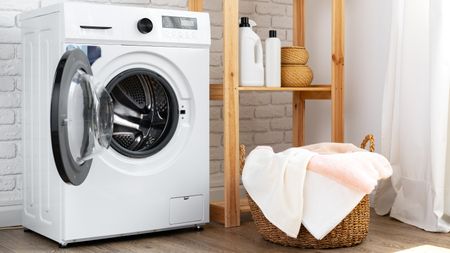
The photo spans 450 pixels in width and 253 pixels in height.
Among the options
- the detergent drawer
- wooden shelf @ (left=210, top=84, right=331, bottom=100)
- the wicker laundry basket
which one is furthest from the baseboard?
the wicker laundry basket

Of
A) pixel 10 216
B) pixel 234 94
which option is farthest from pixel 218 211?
pixel 10 216

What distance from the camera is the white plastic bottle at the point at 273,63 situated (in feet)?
11.1

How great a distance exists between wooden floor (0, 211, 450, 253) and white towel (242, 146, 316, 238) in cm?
13

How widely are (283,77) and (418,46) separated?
0.66 metres

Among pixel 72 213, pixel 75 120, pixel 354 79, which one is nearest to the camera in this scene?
pixel 75 120

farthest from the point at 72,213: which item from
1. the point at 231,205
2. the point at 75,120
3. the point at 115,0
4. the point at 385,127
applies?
the point at 385,127

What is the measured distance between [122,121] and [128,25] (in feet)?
1.33

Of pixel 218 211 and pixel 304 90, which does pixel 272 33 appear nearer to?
pixel 304 90

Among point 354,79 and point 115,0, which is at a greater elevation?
point 115,0

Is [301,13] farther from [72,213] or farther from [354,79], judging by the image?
[72,213]

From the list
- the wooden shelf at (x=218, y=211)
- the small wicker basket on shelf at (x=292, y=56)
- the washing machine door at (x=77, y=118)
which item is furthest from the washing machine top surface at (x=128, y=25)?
the wooden shelf at (x=218, y=211)

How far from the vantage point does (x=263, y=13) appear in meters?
4.02

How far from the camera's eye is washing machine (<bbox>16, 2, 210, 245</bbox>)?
9.13 feet

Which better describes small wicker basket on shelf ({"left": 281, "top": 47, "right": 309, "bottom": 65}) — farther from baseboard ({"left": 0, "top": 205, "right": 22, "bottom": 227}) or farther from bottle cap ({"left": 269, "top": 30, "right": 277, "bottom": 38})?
baseboard ({"left": 0, "top": 205, "right": 22, "bottom": 227})
